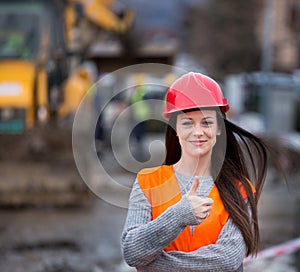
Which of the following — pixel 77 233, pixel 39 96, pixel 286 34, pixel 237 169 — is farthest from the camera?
pixel 286 34

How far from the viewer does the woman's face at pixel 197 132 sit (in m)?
2.27

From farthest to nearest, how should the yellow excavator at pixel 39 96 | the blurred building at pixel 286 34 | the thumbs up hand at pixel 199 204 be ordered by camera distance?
the blurred building at pixel 286 34, the yellow excavator at pixel 39 96, the thumbs up hand at pixel 199 204

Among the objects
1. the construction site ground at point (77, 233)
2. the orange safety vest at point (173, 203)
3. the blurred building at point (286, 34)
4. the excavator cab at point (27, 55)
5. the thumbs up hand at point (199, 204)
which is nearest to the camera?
the thumbs up hand at point (199, 204)

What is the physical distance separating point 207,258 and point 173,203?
0.19 meters

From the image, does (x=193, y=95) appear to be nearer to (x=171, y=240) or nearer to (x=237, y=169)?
(x=237, y=169)

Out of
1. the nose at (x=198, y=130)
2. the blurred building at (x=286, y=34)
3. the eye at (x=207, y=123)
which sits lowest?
the blurred building at (x=286, y=34)

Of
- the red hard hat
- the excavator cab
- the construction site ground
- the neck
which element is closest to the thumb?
the neck

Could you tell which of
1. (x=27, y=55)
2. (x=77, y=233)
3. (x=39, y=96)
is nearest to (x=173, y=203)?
(x=77, y=233)

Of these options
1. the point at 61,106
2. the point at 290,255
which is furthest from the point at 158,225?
the point at 61,106

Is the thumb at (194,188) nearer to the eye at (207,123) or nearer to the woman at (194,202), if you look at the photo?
the woman at (194,202)

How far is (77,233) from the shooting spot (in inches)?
304

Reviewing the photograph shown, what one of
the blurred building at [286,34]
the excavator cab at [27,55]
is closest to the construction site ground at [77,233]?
the excavator cab at [27,55]

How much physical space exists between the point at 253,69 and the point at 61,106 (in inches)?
816

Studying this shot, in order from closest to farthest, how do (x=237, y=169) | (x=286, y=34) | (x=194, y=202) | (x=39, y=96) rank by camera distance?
1. (x=194, y=202)
2. (x=237, y=169)
3. (x=39, y=96)
4. (x=286, y=34)
